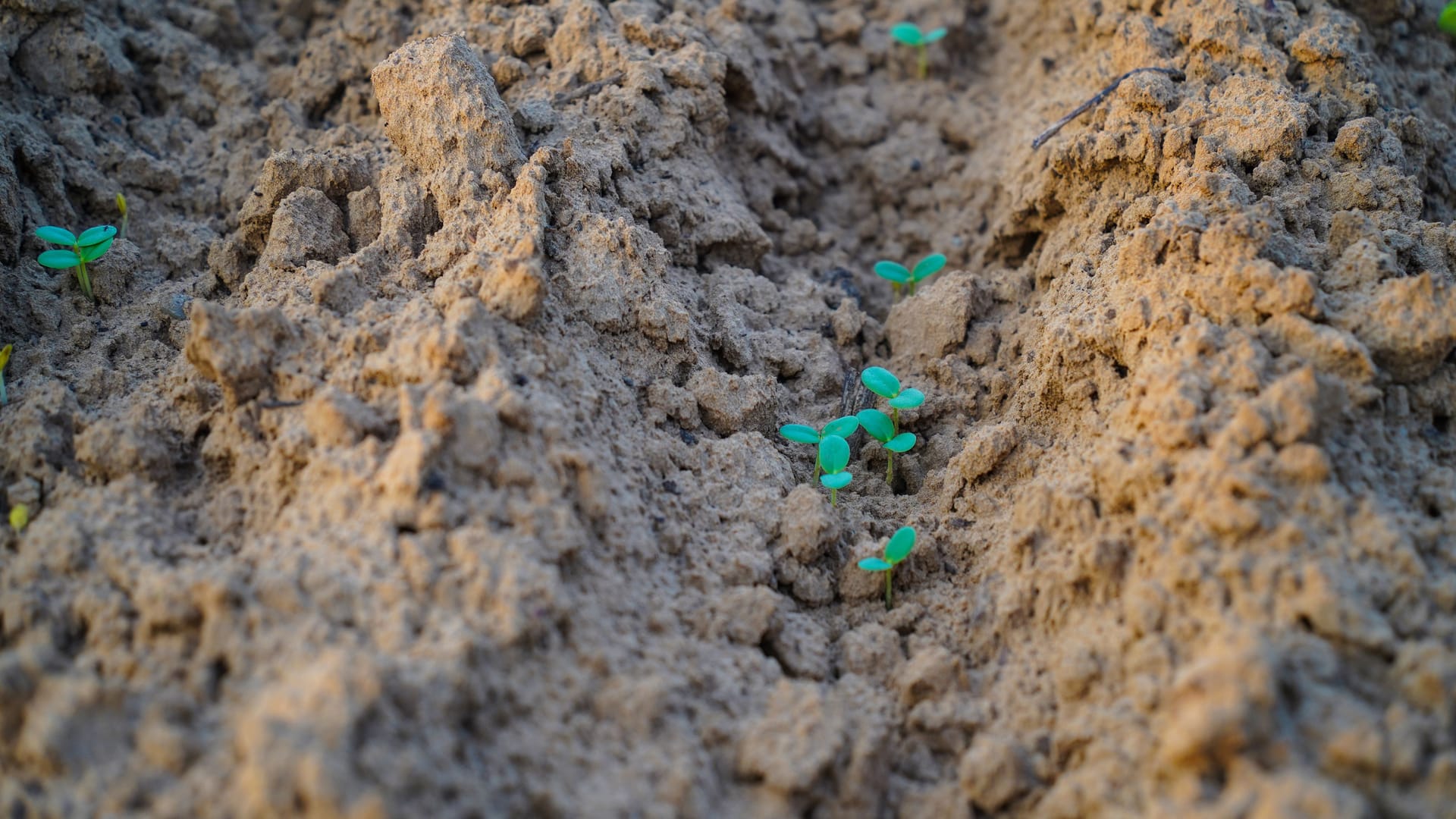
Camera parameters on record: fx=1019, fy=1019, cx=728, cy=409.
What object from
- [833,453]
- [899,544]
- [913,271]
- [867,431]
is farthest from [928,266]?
[899,544]

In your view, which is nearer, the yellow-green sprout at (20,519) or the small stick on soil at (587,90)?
the yellow-green sprout at (20,519)

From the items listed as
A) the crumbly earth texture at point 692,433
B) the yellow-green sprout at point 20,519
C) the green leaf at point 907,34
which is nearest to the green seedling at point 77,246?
the crumbly earth texture at point 692,433

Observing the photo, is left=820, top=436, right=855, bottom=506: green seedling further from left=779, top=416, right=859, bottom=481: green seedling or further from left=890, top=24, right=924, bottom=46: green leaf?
left=890, top=24, right=924, bottom=46: green leaf

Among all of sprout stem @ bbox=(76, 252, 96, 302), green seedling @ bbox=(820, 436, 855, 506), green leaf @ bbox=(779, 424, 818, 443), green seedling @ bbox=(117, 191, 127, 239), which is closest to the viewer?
green seedling @ bbox=(820, 436, 855, 506)

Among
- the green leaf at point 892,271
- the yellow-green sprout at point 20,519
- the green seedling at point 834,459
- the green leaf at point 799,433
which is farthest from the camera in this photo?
the green leaf at point 892,271

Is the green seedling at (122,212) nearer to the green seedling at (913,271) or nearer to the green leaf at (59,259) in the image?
the green leaf at (59,259)

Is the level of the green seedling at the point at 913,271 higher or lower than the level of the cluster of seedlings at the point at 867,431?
higher

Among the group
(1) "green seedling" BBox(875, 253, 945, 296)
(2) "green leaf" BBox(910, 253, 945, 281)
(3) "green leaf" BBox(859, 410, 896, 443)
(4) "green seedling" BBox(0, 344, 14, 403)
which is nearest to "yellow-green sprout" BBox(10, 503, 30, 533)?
(4) "green seedling" BBox(0, 344, 14, 403)

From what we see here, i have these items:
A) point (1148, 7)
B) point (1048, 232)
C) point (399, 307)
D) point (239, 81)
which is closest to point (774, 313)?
point (1048, 232)
